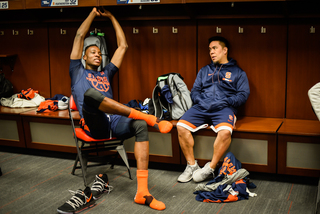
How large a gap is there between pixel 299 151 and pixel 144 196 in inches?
55.2

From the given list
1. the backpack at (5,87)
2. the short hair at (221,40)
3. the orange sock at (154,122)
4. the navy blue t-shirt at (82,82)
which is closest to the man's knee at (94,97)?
the orange sock at (154,122)

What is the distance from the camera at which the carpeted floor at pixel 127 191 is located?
102 inches

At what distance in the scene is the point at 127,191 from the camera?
9.63 ft

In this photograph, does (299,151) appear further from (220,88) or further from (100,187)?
(100,187)

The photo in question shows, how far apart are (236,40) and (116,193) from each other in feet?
6.59

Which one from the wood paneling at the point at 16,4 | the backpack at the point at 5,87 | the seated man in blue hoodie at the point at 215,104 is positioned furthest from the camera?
the backpack at the point at 5,87

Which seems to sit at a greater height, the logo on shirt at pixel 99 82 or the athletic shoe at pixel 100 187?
the logo on shirt at pixel 99 82

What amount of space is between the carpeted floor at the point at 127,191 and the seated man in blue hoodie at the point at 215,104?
0.84 feet

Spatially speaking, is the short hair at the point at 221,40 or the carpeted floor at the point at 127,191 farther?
the short hair at the point at 221,40

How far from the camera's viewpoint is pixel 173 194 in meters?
2.85

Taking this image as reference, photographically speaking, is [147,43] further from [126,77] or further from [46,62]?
[46,62]

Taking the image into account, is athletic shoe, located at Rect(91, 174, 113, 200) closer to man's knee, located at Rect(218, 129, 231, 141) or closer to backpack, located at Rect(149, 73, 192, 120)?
backpack, located at Rect(149, 73, 192, 120)

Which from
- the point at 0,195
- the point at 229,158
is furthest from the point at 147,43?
the point at 0,195

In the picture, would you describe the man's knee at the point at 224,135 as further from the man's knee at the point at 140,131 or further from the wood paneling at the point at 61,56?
the wood paneling at the point at 61,56
